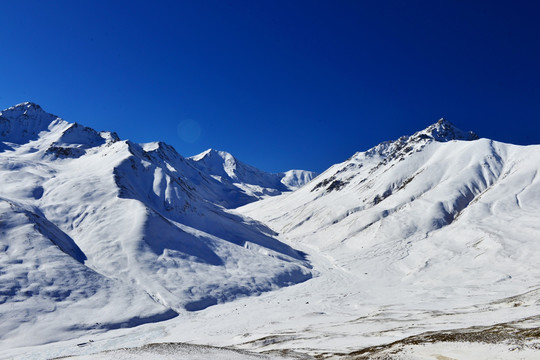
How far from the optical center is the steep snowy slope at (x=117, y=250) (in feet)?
193

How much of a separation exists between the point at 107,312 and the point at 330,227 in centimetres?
9402

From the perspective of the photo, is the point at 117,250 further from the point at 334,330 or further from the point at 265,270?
the point at 334,330

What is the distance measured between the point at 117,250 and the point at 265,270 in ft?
108

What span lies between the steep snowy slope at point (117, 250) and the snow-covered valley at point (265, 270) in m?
0.38

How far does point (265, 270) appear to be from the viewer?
8581 centimetres

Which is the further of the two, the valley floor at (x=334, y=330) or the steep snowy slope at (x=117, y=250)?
the steep snowy slope at (x=117, y=250)

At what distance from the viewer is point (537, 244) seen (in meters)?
84.2

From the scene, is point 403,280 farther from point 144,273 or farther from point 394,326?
point 144,273

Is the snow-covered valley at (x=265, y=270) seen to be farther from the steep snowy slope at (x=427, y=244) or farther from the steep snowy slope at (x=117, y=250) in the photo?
the steep snowy slope at (x=427, y=244)

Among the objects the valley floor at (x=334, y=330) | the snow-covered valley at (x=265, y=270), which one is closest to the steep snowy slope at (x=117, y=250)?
the snow-covered valley at (x=265, y=270)

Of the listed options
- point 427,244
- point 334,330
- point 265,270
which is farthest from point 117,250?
point 427,244

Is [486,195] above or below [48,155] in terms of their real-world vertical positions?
below

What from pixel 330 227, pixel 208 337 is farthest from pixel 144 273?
pixel 330 227

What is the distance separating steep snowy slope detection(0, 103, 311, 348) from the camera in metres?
58.9
